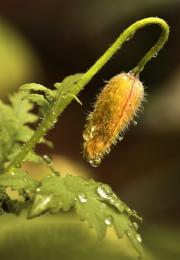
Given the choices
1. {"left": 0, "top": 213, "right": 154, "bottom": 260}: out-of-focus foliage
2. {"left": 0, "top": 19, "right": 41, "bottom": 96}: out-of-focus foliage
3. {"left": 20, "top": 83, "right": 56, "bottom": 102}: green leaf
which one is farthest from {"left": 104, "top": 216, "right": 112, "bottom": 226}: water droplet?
{"left": 0, "top": 19, "right": 41, "bottom": 96}: out-of-focus foliage

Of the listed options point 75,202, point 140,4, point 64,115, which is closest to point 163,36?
point 75,202

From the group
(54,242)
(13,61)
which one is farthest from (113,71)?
(54,242)

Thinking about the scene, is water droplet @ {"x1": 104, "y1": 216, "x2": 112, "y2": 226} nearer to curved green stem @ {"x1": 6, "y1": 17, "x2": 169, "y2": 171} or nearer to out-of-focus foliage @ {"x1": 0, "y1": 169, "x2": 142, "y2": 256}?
out-of-focus foliage @ {"x1": 0, "y1": 169, "x2": 142, "y2": 256}

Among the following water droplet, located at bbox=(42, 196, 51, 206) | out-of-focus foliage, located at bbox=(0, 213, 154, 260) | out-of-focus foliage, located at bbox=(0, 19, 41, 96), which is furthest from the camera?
out-of-focus foliage, located at bbox=(0, 19, 41, 96)

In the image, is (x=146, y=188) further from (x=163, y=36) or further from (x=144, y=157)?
(x=163, y=36)

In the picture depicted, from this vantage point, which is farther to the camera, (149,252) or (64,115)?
(64,115)

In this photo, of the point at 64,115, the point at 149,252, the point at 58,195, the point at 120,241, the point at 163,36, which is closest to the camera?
the point at 58,195
